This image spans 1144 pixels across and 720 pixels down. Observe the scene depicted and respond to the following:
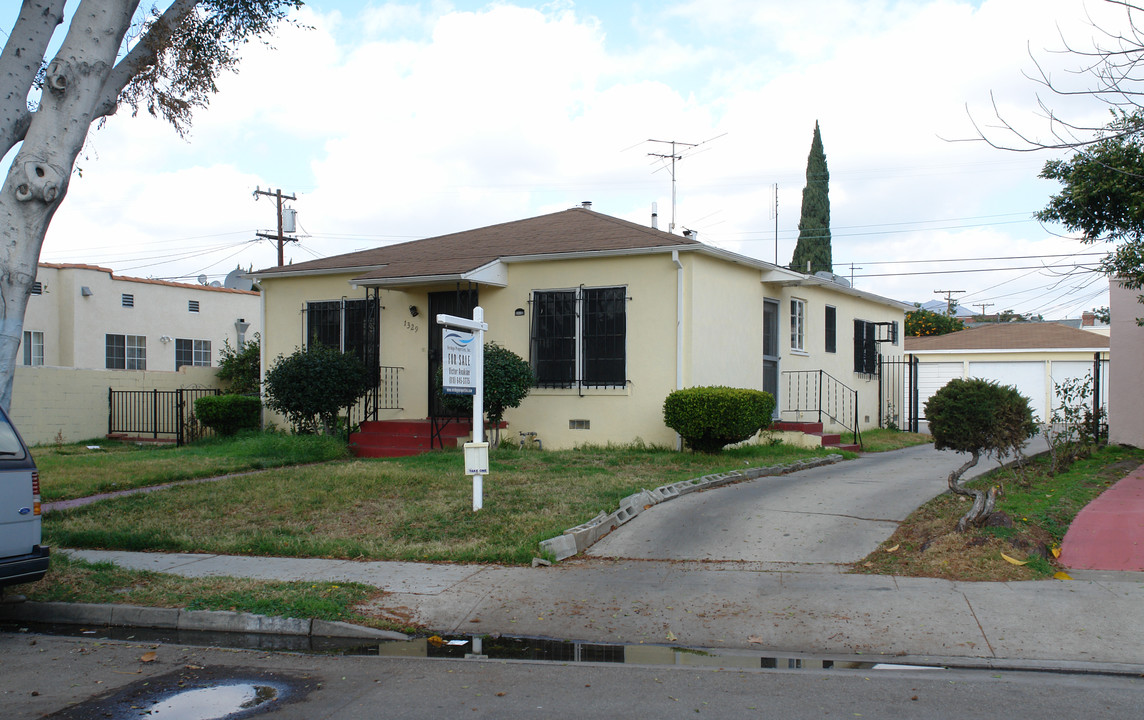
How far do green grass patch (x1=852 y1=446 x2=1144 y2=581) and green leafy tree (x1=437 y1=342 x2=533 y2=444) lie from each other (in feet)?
22.8

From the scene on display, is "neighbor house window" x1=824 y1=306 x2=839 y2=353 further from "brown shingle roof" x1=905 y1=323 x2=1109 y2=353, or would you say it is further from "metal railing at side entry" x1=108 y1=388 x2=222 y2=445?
"metal railing at side entry" x1=108 y1=388 x2=222 y2=445

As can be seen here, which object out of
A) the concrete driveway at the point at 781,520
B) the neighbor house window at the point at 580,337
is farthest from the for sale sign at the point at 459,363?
the neighbor house window at the point at 580,337

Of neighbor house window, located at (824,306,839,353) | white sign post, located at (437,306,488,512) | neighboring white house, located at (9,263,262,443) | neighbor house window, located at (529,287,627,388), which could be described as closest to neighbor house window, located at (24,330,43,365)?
neighboring white house, located at (9,263,262,443)

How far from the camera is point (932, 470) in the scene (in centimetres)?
1316

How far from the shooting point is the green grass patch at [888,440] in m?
17.7

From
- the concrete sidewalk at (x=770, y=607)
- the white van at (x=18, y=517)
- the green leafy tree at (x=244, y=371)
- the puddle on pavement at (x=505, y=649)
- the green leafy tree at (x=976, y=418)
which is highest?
the green leafy tree at (x=244, y=371)

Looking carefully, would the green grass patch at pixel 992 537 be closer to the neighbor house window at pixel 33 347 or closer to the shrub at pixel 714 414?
the shrub at pixel 714 414

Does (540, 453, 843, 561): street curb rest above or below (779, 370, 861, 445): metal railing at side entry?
below

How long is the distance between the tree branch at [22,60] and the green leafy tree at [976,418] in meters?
10.0

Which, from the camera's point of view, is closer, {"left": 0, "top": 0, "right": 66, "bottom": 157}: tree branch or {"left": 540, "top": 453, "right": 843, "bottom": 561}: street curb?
{"left": 540, "top": 453, "right": 843, "bottom": 561}: street curb

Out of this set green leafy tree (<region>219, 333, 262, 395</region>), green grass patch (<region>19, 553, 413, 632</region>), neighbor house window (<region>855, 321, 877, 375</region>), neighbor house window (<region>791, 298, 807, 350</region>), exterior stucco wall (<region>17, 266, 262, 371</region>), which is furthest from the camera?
exterior stucco wall (<region>17, 266, 262, 371</region>)

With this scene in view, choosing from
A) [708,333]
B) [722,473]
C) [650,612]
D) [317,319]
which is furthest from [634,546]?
[317,319]

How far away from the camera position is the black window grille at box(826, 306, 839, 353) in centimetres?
2016

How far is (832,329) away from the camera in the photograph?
801 inches
